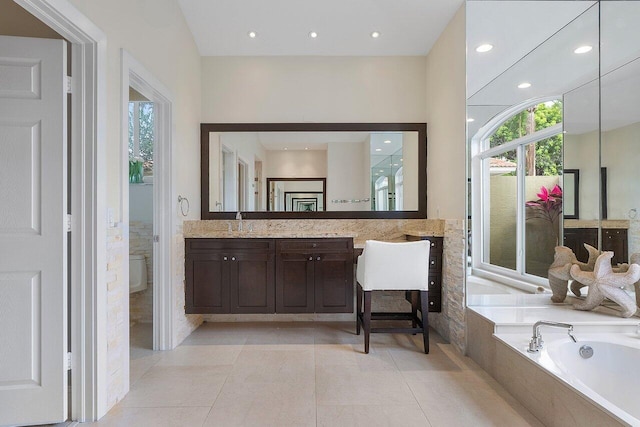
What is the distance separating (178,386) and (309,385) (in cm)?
88

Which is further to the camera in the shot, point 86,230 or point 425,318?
point 425,318

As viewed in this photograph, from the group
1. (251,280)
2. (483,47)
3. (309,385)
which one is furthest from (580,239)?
(251,280)

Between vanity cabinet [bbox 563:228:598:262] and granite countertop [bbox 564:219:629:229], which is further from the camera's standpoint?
vanity cabinet [bbox 563:228:598:262]

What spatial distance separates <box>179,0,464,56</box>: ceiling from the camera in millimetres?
2906

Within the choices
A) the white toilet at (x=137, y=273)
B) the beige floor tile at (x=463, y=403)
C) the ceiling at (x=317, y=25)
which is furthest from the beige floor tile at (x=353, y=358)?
the ceiling at (x=317, y=25)

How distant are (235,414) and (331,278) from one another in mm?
1444

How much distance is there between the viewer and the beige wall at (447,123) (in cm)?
279

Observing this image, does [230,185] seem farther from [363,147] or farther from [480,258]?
[480,258]

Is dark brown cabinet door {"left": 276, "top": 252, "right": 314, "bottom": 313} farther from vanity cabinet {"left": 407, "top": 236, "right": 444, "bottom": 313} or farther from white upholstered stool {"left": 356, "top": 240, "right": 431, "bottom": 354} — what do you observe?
vanity cabinet {"left": 407, "top": 236, "right": 444, "bottom": 313}

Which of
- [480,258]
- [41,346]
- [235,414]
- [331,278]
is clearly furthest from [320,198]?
[41,346]

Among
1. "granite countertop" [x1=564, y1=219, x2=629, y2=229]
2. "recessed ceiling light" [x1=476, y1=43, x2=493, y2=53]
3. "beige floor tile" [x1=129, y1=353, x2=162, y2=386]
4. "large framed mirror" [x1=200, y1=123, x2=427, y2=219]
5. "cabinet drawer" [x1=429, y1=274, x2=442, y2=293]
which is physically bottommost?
"beige floor tile" [x1=129, y1=353, x2=162, y2=386]

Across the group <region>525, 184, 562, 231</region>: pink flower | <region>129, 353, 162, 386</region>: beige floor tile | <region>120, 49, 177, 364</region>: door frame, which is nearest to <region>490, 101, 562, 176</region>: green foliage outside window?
<region>525, 184, 562, 231</region>: pink flower

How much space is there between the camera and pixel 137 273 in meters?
3.35

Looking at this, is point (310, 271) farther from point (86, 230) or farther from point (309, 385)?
point (86, 230)
